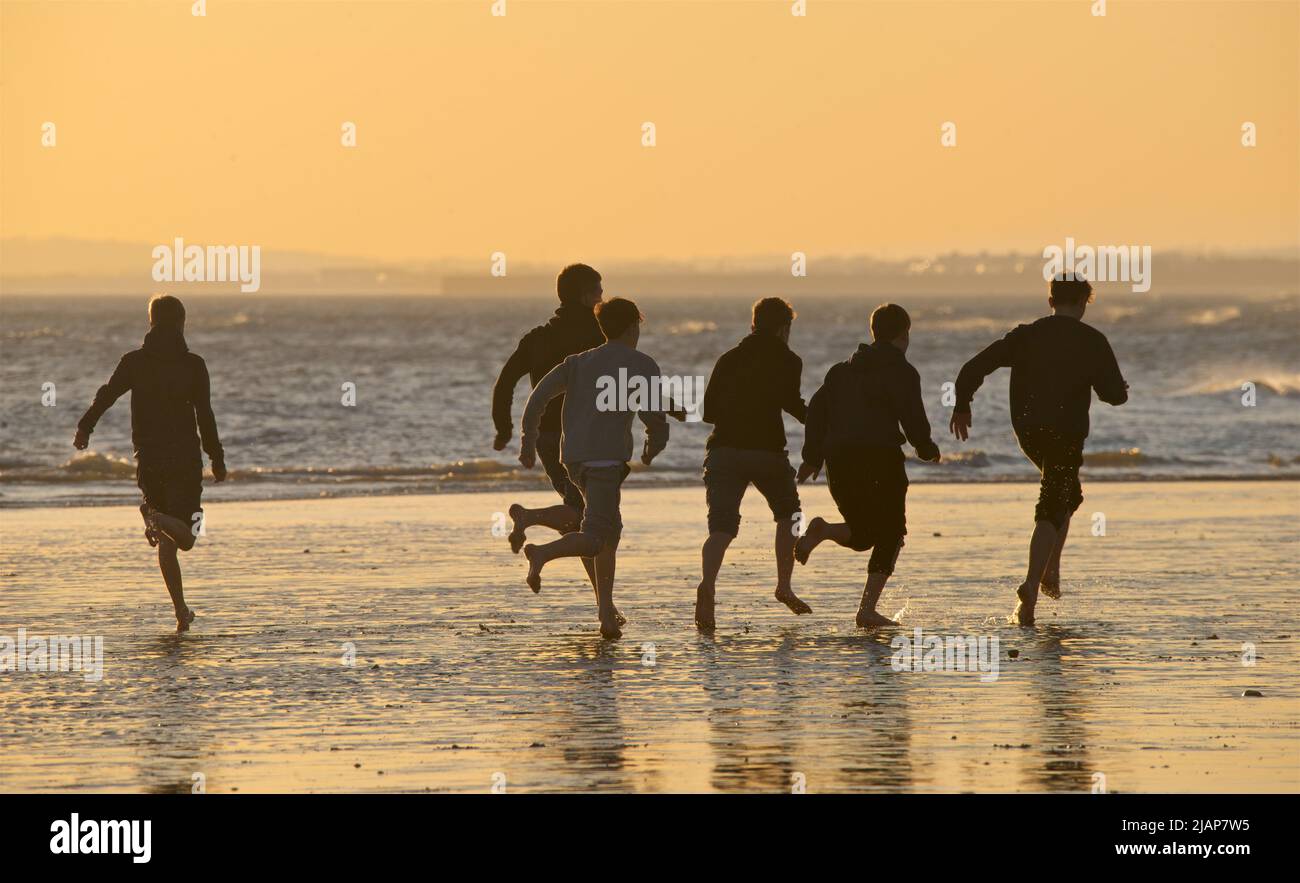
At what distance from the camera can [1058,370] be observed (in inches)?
379

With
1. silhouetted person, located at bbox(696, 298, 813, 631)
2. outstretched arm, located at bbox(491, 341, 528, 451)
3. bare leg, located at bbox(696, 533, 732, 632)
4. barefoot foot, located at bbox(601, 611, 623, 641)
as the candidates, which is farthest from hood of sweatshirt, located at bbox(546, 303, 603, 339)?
barefoot foot, located at bbox(601, 611, 623, 641)

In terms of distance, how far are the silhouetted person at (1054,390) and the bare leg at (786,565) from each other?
995mm

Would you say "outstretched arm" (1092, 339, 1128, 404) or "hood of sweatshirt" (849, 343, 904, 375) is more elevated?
"hood of sweatshirt" (849, 343, 904, 375)

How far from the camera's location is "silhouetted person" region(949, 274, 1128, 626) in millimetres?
9617

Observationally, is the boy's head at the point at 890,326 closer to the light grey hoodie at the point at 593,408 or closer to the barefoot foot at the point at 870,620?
the light grey hoodie at the point at 593,408

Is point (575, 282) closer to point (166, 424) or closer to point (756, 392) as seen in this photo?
point (756, 392)

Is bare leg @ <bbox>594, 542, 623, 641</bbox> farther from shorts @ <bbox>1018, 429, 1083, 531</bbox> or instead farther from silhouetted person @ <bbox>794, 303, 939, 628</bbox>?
shorts @ <bbox>1018, 429, 1083, 531</bbox>

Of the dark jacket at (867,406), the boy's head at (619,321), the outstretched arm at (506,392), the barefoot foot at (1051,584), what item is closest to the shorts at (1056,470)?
the barefoot foot at (1051,584)

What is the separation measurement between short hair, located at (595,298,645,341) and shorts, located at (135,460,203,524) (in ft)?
7.66

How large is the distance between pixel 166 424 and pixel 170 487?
33 centimetres

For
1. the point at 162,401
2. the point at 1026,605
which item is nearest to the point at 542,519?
the point at 162,401

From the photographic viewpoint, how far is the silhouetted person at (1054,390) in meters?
9.62
